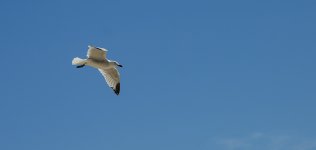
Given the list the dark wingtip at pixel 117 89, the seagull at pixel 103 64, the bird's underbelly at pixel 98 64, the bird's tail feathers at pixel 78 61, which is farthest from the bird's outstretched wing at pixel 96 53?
the dark wingtip at pixel 117 89

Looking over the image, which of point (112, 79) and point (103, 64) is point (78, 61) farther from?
point (112, 79)

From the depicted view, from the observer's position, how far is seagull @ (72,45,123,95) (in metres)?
24.5

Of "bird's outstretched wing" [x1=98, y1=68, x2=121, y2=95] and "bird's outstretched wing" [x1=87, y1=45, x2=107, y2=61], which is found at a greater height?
"bird's outstretched wing" [x1=98, y1=68, x2=121, y2=95]

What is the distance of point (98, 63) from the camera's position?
A: 81.8 ft

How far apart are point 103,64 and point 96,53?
0.86 metres

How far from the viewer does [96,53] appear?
24531mm

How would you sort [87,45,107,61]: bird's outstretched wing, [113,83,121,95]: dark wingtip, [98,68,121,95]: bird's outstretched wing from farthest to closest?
[113,83,121,95]: dark wingtip, [98,68,121,95]: bird's outstretched wing, [87,45,107,61]: bird's outstretched wing

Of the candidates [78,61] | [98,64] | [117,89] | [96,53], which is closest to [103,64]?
[98,64]

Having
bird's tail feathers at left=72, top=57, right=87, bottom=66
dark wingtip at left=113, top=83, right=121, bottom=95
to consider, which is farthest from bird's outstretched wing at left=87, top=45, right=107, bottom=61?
dark wingtip at left=113, top=83, right=121, bottom=95

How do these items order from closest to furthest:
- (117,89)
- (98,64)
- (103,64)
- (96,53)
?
(96,53) < (98,64) < (103,64) < (117,89)

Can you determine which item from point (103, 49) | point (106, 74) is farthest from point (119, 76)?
point (103, 49)

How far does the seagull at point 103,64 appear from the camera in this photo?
80.4ft

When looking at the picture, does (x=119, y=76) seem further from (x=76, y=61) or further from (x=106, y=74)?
(x=76, y=61)

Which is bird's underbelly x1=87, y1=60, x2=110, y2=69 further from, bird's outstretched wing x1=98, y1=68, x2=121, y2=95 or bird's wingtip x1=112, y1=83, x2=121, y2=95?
bird's wingtip x1=112, y1=83, x2=121, y2=95
